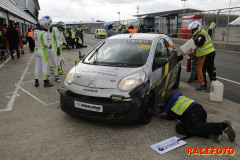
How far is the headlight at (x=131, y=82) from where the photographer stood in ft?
11.3

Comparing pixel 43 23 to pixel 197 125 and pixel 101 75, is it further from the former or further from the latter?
pixel 197 125

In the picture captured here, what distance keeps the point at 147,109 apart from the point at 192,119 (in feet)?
2.51

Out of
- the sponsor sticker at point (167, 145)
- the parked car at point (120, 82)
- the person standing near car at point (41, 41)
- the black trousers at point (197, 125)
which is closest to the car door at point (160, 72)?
the parked car at point (120, 82)

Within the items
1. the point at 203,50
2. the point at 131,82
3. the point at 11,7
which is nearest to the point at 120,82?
the point at 131,82

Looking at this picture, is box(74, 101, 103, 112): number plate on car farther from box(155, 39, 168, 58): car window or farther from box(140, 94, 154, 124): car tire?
box(155, 39, 168, 58): car window

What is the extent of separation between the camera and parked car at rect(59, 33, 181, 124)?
3361mm

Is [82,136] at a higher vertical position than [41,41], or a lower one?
lower

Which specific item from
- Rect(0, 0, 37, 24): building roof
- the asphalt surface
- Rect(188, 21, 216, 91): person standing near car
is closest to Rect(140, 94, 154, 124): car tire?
the asphalt surface

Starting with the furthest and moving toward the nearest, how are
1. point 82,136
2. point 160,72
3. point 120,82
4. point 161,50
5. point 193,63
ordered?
point 193,63
point 161,50
point 160,72
point 120,82
point 82,136

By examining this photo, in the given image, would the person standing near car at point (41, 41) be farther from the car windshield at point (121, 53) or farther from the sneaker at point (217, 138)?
the sneaker at point (217, 138)

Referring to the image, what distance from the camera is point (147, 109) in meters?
3.69

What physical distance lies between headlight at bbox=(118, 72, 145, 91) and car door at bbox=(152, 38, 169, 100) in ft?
1.24

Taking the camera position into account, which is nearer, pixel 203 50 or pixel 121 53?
pixel 121 53

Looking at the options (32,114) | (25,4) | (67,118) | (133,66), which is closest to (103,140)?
(67,118)
